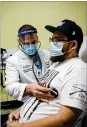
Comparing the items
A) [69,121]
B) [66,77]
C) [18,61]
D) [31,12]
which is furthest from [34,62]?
[31,12]

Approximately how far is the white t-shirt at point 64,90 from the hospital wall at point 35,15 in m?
2.43

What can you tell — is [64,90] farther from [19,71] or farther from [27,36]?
[27,36]

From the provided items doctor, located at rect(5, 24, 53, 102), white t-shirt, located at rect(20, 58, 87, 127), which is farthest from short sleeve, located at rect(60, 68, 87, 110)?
doctor, located at rect(5, 24, 53, 102)

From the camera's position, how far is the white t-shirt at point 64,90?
1072mm

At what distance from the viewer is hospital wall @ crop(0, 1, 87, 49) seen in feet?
12.1

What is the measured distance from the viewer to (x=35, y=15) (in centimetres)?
376

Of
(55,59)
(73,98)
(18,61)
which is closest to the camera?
(73,98)

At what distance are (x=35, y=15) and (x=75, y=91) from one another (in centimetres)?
289

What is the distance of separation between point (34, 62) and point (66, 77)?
2.27ft

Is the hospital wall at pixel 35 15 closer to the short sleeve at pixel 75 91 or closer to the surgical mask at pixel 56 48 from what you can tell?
the surgical mask at pixel 56 48

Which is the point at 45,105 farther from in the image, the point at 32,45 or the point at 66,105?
the point at 32,45

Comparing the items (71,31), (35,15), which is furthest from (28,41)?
(35,15)

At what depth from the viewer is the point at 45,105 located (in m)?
1.21

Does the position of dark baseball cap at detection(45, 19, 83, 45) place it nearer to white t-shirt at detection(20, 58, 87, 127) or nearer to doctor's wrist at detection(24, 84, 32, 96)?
white t-shirt at detection(20, 58, 87, 127)
